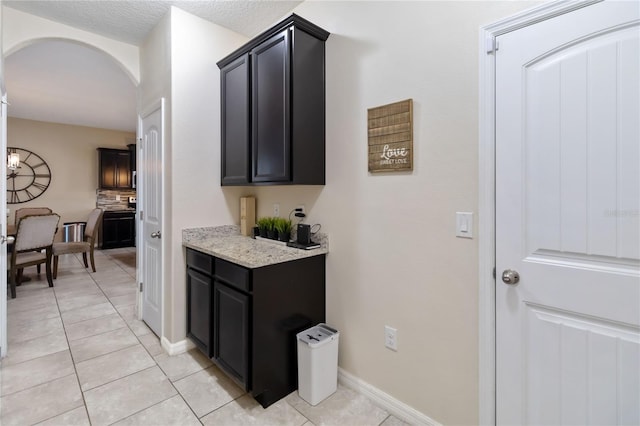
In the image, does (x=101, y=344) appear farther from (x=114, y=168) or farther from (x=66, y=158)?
(x=66, y=158)

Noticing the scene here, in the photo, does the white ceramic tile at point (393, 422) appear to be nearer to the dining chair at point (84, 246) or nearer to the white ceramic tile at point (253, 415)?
the white ceramic tile at point (253, 415)

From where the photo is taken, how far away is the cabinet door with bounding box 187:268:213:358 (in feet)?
7.09

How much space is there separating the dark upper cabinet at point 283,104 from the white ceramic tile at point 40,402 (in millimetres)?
1773

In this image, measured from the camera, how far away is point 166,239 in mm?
2459

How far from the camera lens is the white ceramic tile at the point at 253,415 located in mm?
1675

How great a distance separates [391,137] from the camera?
172 cm

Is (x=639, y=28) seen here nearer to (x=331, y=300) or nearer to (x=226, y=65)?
(x=331, y=300)

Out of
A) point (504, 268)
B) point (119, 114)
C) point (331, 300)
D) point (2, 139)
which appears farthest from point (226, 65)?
point (119, 114)

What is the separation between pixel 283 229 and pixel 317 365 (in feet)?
3.26

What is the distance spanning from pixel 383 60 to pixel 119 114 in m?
5.90

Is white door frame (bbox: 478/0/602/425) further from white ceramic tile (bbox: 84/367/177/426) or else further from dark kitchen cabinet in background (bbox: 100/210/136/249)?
dark kitchen cabinet in background (bbox: 100/210/136/249)

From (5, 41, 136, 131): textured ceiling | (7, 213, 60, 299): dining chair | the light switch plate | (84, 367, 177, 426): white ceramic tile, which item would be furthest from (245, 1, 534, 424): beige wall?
(7, 213, 60, 299): dining chair

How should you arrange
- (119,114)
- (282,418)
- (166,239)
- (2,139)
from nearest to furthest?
(282,418), (2,139), (166,239), (119,114)

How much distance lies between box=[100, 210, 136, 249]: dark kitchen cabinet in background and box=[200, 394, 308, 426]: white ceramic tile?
6.48 meters
